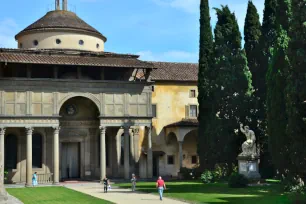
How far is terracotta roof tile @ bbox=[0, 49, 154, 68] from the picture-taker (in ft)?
129

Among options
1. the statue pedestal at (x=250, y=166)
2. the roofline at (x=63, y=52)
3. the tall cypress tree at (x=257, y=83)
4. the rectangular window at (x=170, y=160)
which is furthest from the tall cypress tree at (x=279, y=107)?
the rectangular window at (x=170, y=160)

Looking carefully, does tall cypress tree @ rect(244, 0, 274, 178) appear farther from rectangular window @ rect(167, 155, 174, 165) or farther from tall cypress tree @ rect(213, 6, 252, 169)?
rectangular window @ rect(167, 155, 174, 165)

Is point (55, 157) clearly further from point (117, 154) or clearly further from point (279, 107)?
point (279, 107)

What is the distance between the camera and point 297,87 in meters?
21.8

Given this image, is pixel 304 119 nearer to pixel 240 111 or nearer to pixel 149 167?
pixel 240 111

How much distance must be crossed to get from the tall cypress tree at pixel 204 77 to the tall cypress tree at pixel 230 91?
1.50 meters

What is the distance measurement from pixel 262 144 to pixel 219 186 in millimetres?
6399

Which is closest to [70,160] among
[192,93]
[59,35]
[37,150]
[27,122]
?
[37,150]

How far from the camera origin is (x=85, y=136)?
44.0 m

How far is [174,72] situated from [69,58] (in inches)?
502

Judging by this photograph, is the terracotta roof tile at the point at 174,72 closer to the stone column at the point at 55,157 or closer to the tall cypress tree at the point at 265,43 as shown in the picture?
the tall cypress tree at the point at 265,43

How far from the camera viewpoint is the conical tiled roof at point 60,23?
148 ft

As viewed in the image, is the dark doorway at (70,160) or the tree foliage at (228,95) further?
the dark doorway at (70,160)

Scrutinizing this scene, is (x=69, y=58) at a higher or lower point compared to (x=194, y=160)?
higher
